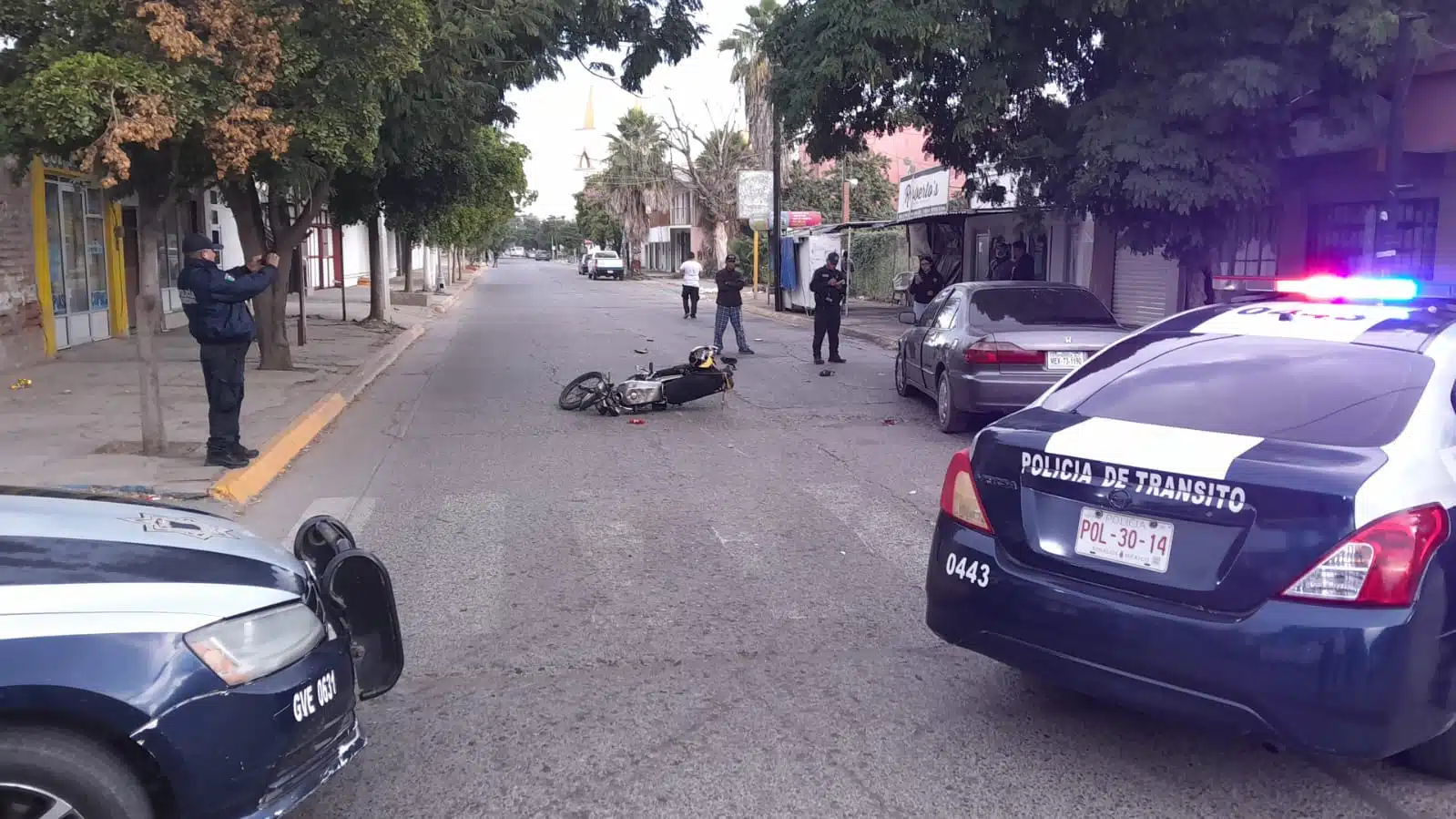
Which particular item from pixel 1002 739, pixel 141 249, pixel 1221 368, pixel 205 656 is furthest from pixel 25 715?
pixel 141 249

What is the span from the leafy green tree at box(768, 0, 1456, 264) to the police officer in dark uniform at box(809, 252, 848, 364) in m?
2.63

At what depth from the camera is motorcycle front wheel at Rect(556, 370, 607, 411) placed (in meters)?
12.5

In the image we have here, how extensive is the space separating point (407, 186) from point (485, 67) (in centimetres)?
735

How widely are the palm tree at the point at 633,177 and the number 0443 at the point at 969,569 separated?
65197mm

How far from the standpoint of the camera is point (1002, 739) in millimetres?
4367

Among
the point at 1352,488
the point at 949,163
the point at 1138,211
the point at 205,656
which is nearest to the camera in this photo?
the point at 205,656

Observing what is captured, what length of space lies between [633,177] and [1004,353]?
6160cm

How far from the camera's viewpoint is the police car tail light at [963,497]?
423 centimetres

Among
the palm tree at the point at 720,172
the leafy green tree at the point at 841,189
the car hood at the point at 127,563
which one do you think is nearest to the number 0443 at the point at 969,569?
the car hood at the point at 127,563

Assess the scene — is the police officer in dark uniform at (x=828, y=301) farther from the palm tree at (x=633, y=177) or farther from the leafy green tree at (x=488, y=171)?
the palm tree at (x=633, y=177)

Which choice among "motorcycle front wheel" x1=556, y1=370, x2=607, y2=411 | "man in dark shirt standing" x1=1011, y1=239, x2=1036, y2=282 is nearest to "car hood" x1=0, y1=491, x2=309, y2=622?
"motorcycle front wheel" x1=556, y1=370, x2=607, y2=411

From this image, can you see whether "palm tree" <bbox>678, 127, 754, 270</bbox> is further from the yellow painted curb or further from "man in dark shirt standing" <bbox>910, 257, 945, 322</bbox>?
the yellow painted curb

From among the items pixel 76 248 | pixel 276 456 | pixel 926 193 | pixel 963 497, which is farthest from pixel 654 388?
pixel 926 193

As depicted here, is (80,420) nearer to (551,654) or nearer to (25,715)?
(551,654)
